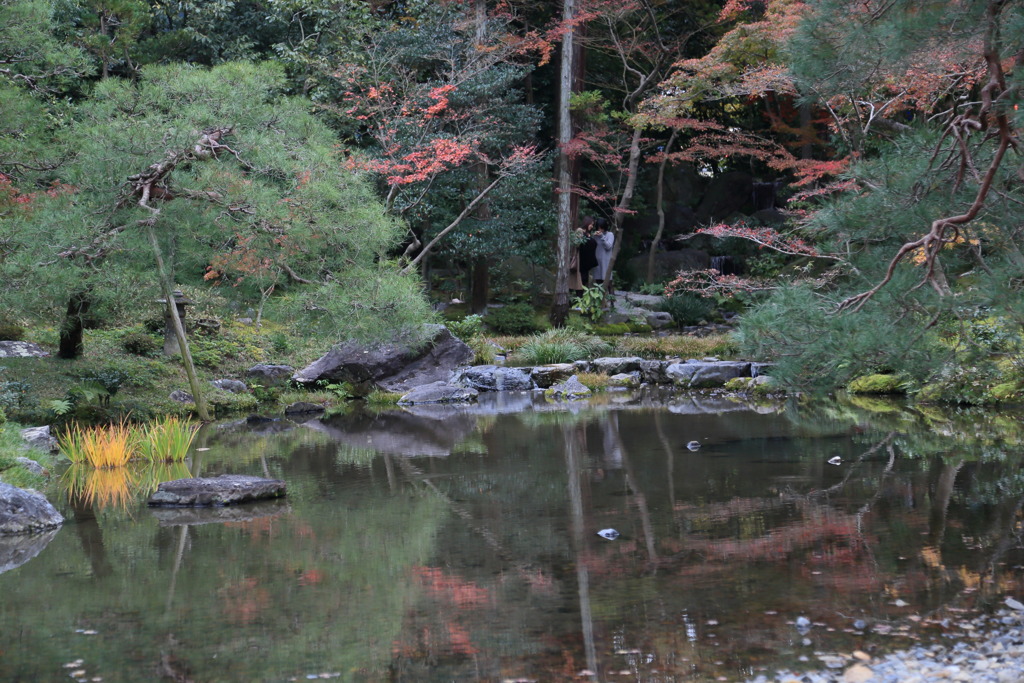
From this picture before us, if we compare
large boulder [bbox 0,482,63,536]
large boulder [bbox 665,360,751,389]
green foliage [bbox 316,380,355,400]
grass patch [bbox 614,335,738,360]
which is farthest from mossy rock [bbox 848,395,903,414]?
large boulder [bbox 0,482,63,536]

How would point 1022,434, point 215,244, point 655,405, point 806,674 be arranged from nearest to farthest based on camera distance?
point 806,674
point 1022,434
point 215,244
point 655,405

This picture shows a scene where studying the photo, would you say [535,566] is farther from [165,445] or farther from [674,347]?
[674,347]

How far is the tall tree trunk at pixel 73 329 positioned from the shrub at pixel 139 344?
0.87 m

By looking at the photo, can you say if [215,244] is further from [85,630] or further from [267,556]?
[85,630]

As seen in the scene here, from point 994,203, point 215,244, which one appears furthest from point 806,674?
point 215,244

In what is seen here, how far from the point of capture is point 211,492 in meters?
7.09

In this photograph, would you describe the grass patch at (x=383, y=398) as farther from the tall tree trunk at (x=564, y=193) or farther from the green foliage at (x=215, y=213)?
the tall tree trunk at (x=564, y=193)

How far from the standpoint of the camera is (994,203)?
17.3ft

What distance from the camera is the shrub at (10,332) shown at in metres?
13.6

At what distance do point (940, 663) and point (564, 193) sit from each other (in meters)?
15.7

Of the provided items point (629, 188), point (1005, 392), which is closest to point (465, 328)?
point (629, 188)

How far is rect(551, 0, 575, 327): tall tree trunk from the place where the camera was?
60.8ft

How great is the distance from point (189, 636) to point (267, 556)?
4.27 ft

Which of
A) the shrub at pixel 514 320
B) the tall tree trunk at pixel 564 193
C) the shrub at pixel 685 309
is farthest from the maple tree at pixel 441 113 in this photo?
the shrub at pixel 685 309
